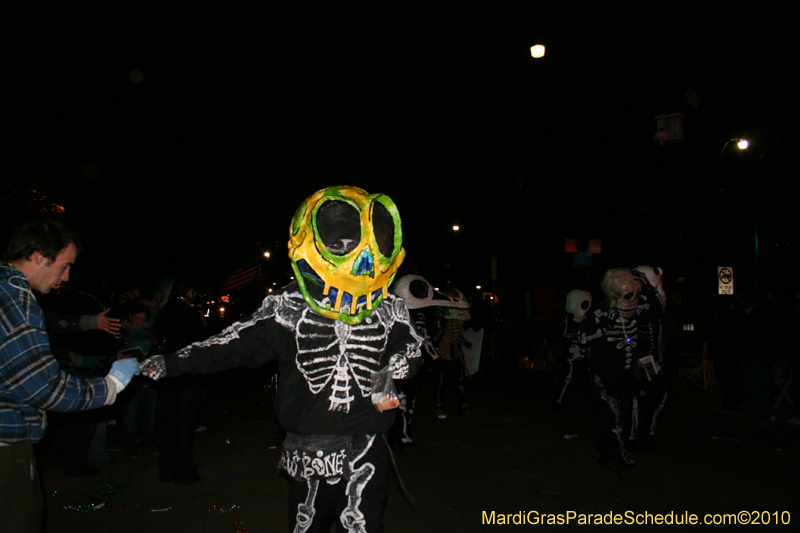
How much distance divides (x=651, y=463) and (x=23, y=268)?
6.33 metres

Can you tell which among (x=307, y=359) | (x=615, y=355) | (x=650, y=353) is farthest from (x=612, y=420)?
(x=307, y=359)

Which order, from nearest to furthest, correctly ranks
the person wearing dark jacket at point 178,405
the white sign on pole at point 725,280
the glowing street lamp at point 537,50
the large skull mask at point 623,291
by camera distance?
the person wearing dark jacket at point 178,405
the large skull mask at point 623,291
the glowing street lamp at point 537,50
the white sign on pole at point 725,280

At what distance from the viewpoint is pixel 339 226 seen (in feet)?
10.6

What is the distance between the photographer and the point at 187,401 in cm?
575

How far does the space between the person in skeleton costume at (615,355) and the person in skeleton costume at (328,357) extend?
355 cm

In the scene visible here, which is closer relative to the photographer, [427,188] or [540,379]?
[540,379]

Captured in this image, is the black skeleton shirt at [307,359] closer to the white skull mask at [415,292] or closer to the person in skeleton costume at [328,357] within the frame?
the person in skeleton costume at [328,357]

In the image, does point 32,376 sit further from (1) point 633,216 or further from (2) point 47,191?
(1) point 633,216

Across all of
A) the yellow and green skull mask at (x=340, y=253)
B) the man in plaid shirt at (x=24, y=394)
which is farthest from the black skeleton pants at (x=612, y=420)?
the man in plaid shirt at (x=24, y=394)

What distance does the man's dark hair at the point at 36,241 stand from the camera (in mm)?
2752

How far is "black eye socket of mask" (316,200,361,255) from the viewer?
322 cm

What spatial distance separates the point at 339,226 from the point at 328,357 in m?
0.71

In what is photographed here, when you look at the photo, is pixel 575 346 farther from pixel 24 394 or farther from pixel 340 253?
pixel 24 394

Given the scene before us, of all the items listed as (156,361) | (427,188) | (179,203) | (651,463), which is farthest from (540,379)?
(427,188)
